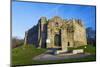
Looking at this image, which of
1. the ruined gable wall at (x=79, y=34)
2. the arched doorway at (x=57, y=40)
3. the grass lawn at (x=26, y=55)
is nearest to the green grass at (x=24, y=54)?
the grass lawn at (x=26, y=55)

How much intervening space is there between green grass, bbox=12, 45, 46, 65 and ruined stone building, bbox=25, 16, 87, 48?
7 centimetres

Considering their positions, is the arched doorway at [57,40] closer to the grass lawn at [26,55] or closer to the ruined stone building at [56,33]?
the ruined stone building at [56,33]

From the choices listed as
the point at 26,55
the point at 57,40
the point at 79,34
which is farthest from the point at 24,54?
the point at 79,34

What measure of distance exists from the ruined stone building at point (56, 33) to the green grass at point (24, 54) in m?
0.07

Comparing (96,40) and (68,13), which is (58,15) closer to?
(68,13)

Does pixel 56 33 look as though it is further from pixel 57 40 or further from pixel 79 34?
pixel 79 34

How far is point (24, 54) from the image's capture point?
2396 millimetres

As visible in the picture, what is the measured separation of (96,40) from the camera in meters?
2.74

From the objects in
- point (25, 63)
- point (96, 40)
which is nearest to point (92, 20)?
point (96, 40)

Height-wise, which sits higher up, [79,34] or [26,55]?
[79,34]

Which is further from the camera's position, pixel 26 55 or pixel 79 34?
pixel 79 34

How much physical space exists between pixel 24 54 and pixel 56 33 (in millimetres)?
446

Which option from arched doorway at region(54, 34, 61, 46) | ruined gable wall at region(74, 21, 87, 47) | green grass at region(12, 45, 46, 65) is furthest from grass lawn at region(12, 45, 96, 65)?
ruined gable wall at region(74, 21, 87, 47)

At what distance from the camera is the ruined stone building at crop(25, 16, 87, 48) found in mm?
2451
